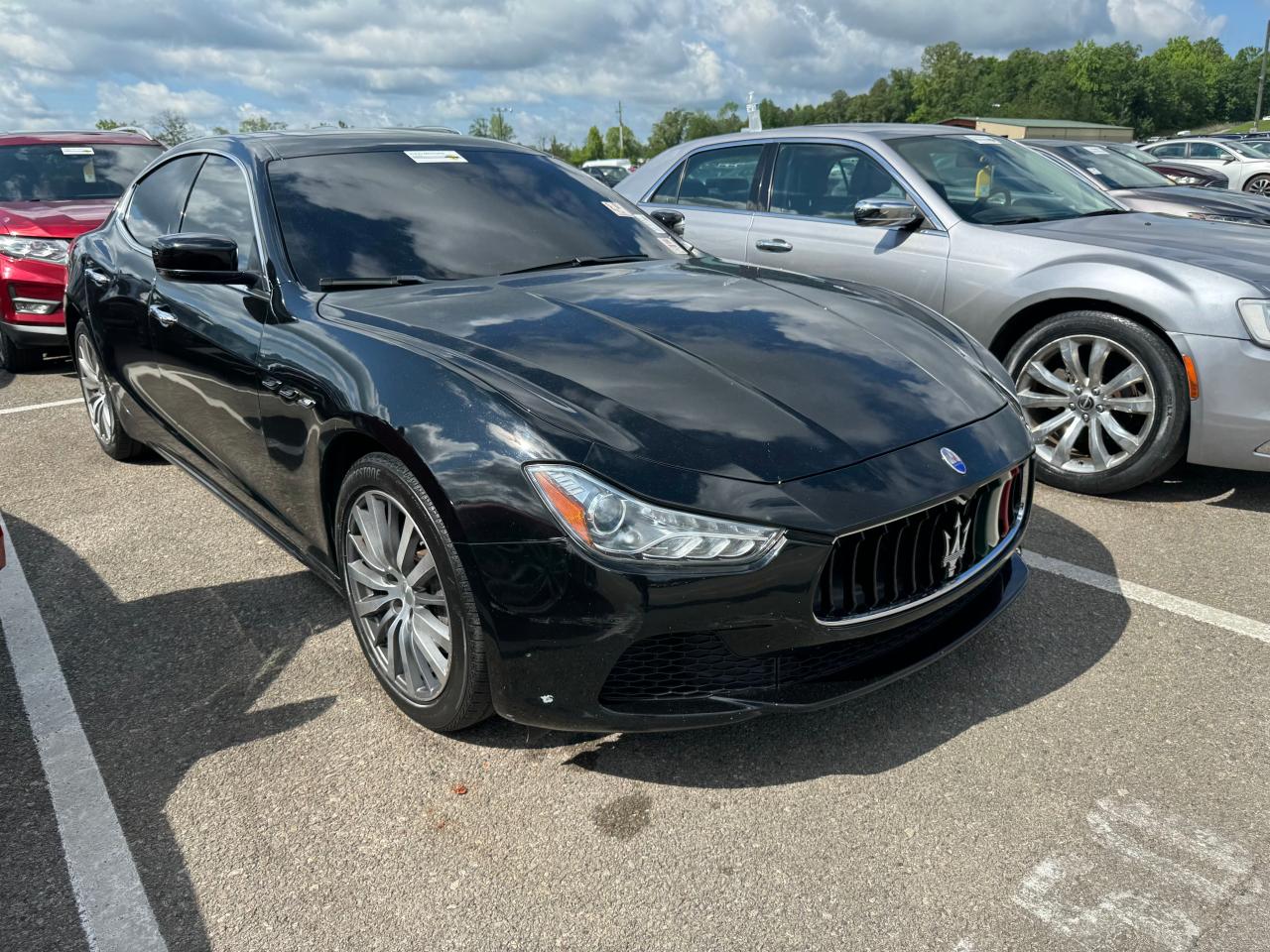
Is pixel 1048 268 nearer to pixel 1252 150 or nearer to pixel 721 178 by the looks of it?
pixel 721 178

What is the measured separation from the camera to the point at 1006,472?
2633 mm

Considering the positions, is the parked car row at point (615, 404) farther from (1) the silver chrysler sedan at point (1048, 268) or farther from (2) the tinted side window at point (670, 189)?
(2) the tinted side window at point (670, 189)

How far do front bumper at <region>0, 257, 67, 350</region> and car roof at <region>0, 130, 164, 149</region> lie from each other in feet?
5.77

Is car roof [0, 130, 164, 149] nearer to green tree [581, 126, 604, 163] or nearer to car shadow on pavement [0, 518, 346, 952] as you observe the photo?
car shadow on pavement [0, 518, 346, 952]

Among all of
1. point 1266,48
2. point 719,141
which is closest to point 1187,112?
point 1266,48

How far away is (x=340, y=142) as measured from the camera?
3676 mm

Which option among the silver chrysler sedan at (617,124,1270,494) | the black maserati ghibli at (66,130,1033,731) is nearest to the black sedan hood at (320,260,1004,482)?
the black maserati ghibli at (66,130,1033,731)

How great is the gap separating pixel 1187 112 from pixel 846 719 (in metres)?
140

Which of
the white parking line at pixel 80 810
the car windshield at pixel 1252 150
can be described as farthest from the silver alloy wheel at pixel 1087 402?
the car windshield at pixel 1252 150

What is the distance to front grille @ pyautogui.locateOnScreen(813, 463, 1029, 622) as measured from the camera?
7.48ft

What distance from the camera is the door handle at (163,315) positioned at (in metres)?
3.69

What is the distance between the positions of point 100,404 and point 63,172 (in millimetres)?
4136

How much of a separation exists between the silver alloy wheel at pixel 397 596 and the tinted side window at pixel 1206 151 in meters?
25.9

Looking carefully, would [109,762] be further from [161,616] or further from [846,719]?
[846,719]
